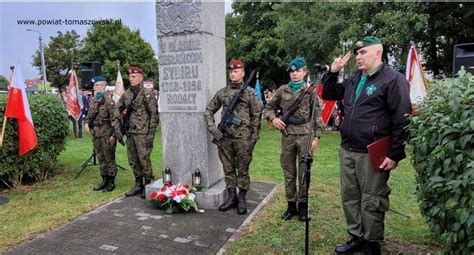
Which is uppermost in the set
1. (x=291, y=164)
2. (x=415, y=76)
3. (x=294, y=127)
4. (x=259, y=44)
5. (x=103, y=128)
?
(x=259, y=44)

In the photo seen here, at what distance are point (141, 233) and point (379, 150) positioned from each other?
271cm

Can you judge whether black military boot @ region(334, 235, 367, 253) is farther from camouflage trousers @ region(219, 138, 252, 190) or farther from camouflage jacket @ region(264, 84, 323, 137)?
camouflage trousers @ region(219, 138, 252, 190)

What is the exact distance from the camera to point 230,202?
4.89m

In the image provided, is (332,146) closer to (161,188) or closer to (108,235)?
(161,188)

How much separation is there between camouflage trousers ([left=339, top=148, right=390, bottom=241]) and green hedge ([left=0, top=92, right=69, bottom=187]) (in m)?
5.44

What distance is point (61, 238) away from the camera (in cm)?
406

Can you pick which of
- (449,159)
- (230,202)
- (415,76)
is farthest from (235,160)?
(415,76)

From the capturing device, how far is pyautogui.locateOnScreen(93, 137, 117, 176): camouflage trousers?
604cm

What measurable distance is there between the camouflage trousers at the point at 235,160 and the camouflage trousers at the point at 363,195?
1.56 metres

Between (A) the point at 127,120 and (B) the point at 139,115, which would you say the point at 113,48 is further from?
(B) the point at 139,115

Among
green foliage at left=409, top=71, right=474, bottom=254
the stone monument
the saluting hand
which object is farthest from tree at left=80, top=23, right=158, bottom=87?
green foliage at left=409, top=71, right=474, bottom=254

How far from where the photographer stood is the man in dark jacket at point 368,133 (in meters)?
3.04

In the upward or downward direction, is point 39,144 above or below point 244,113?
below

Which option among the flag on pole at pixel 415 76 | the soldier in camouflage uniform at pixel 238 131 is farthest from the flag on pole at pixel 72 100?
the flag on pole at pixel 415 76
